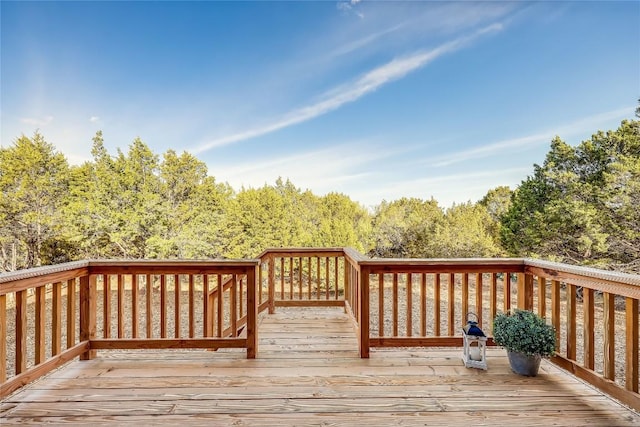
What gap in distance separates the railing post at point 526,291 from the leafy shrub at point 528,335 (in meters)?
0.51

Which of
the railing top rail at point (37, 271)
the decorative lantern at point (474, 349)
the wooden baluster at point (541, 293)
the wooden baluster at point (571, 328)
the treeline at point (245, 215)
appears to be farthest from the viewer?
the treeline at point (245, 215)

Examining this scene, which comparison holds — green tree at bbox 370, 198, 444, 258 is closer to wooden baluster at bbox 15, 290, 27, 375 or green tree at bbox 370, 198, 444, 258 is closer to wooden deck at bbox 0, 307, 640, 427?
wooden deck at bbox 0, 307, 640, 427

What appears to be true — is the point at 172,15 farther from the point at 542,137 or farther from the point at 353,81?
the point at 542,137

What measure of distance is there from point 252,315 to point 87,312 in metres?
1.47

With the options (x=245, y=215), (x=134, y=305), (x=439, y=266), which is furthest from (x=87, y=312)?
(x=245, y=215)

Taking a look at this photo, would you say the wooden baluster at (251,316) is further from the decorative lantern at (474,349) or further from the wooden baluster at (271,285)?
the decorative lantern at (474,349)

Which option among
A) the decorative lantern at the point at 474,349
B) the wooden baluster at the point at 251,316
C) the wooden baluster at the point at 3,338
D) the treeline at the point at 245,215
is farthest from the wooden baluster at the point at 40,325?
the treeline at the point at 245,215

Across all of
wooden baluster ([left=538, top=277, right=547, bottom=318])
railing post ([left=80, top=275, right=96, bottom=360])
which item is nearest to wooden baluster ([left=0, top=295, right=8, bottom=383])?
railing post ([left=80, top=275, right=96, bottom=360])

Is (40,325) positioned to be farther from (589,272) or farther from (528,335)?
(589,272)

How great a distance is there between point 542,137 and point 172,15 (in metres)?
9.61

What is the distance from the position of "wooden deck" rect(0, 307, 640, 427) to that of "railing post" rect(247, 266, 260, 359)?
9 centimetres

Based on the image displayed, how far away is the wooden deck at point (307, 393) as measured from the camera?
1852mm

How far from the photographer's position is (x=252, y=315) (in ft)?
9.32

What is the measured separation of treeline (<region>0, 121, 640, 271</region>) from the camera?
8.48 metres
